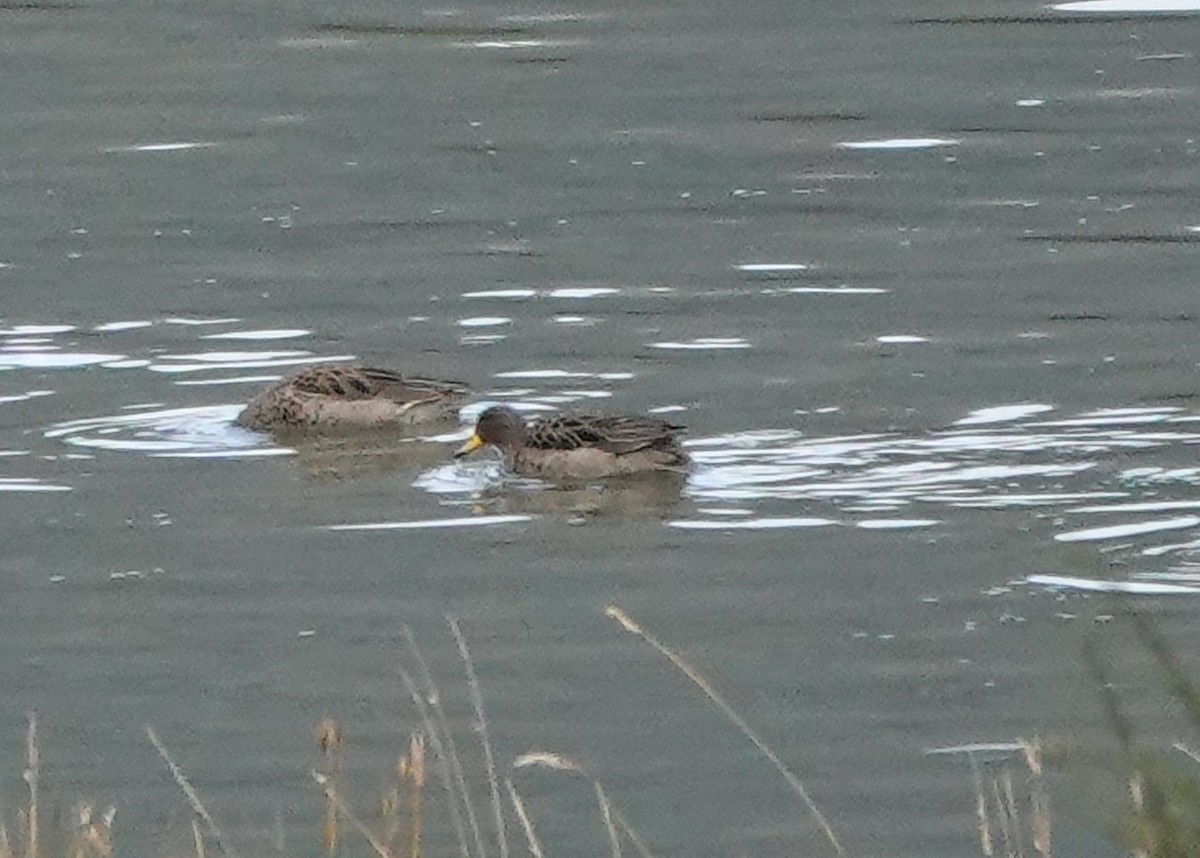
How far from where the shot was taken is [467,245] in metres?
16.3

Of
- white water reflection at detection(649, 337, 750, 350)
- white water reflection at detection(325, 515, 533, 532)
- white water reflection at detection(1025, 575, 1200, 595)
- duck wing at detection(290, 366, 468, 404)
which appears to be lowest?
white water reflection at detection(1025, 575, 1200, 595)

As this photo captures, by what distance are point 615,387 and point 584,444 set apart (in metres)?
1.35

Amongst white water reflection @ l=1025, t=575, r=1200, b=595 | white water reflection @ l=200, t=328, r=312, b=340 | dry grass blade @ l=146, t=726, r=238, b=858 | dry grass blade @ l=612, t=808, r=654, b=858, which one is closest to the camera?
dry grass blade @ l=612, t=808, r=654, b=858

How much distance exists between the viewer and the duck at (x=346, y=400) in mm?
12922

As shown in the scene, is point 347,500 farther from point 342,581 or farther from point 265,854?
point 265,854

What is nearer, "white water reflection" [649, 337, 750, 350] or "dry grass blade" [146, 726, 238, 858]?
"dry grass blade" [146, 726, 238, 858]

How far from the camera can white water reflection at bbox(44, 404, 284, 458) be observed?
12672 mm

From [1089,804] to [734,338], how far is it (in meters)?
6.99

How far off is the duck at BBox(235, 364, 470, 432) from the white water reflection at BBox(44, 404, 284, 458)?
0.32ft

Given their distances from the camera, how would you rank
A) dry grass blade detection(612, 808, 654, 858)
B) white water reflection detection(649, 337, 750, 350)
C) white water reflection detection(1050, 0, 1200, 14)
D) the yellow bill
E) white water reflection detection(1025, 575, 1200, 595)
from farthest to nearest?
white water reflection detection(1050, 0, 1200, 14) < white water reflection detection(649, 337, 750, 350) < the yellow bill < white water reflection detection(1025, 575, 1200, 595) < dry grass blade detection(612, 808, 654, 858)

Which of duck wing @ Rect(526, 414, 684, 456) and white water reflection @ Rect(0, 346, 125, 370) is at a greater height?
white water reflection @ Rect(0, 346, 125, 370)

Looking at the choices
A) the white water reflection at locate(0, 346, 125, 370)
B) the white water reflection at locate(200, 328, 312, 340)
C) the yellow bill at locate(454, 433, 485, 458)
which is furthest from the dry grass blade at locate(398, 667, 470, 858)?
the white water reflection at locate(200, 328, 312, 340)

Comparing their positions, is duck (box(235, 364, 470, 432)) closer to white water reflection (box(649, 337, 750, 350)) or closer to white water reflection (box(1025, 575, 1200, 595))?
white water reflection (box(649, 337, 750, 350))

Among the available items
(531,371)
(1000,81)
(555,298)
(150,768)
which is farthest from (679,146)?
(150,768)
